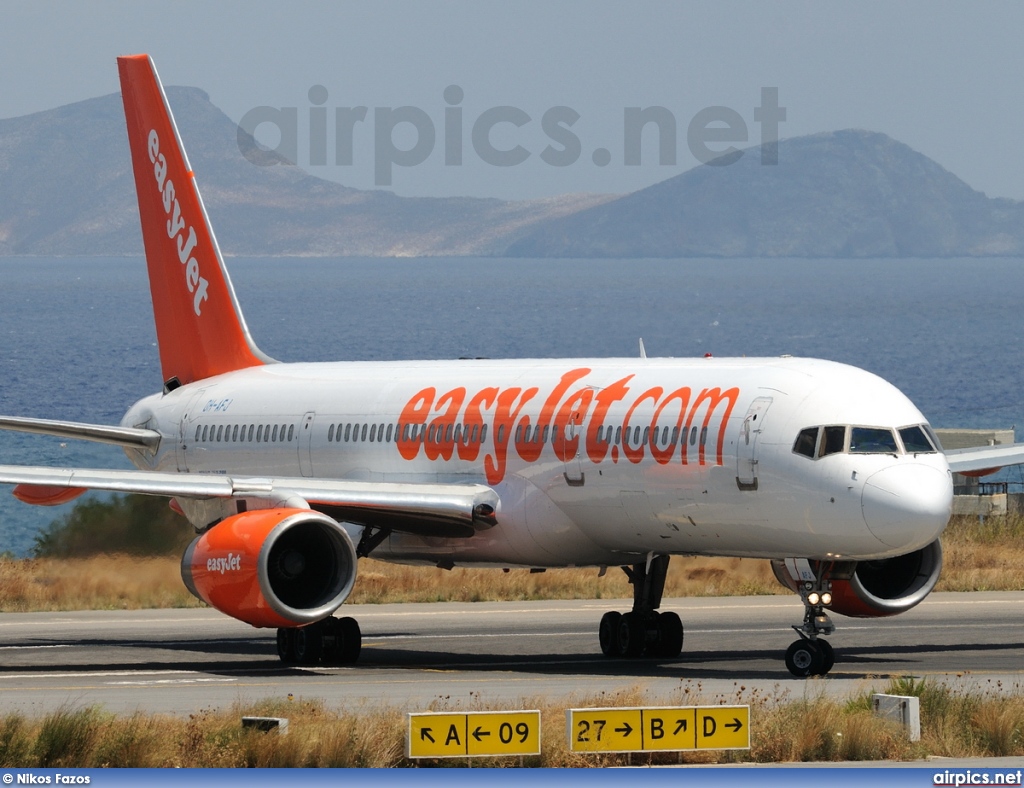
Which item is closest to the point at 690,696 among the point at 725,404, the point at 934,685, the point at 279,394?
the point at 934,685

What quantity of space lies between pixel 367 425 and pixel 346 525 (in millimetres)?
2341

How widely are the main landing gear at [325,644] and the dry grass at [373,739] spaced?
29.7 ft

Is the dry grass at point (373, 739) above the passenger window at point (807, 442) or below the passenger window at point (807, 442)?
below

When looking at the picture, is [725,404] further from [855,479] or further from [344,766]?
[344,766]

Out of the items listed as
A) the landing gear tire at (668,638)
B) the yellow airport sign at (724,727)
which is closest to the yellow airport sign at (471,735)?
the yellow airport sign at (724,727)

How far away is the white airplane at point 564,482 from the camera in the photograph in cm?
2781

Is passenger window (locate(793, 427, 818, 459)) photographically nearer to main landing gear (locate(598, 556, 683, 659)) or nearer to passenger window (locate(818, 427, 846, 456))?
passenger window (locate(818, 427, 846, 456))

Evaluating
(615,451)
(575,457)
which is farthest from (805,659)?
(575,457)

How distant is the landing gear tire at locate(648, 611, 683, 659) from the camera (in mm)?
32312

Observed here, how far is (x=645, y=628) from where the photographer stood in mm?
32312

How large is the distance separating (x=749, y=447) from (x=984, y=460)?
678 centimetres

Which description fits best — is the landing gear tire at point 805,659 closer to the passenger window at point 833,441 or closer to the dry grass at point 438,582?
the passenger window at point 833,441

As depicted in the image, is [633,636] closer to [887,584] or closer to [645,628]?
[645,628]

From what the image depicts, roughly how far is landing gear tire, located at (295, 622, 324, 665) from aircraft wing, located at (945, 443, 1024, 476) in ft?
34.1
